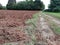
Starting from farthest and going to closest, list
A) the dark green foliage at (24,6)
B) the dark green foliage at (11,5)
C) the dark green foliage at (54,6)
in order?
1. the dark green foliage at (54,6)
2. the dark green foliage at (24,6)
3. the dark green foliage at (11,5)

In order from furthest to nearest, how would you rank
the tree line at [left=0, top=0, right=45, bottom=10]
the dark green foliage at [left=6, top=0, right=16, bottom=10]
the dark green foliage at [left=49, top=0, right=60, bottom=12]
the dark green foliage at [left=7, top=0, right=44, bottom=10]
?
the dark green foliage at [left=49, top=0, right=60, bottom=12]
the dark green foliage at [left=7, top=0, right=44, bottom=10]
the tree line at [left=0, top=0, right=45, bottom=10]
the dark green foliage at [left=6, top=0, right=16, bottom=10]

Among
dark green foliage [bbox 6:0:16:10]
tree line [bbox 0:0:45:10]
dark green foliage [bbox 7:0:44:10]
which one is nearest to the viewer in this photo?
dark green foliage [bbox 6:0:16:10]

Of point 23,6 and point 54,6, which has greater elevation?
point 23,6

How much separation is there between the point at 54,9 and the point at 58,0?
2.63 meters

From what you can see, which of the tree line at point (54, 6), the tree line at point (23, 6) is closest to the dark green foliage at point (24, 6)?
the tree line at point (23, 6)

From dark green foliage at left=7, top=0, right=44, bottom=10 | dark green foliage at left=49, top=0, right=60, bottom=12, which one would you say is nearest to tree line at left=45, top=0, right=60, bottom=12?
dark green foliage at left=49, top=0, right=60, bottom=12

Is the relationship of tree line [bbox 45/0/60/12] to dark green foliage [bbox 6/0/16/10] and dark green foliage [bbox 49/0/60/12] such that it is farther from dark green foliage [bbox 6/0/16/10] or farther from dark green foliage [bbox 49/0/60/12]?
dark green foliage [bbox 6/0/16/10]

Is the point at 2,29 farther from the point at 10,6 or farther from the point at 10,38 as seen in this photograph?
the point at 10,6

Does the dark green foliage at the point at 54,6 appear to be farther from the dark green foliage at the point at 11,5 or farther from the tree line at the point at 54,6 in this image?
the dark green foliage at the point at 11,5

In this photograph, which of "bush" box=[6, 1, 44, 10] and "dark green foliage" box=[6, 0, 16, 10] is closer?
"dark green foliage" box=[6, 0, 16, 10]

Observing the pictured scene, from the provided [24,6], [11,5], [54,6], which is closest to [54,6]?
[54,6]

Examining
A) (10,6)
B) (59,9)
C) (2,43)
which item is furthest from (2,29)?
(59,9)

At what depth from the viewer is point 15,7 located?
39594mm

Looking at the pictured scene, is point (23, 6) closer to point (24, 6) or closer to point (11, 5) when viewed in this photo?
point (24, 6)
